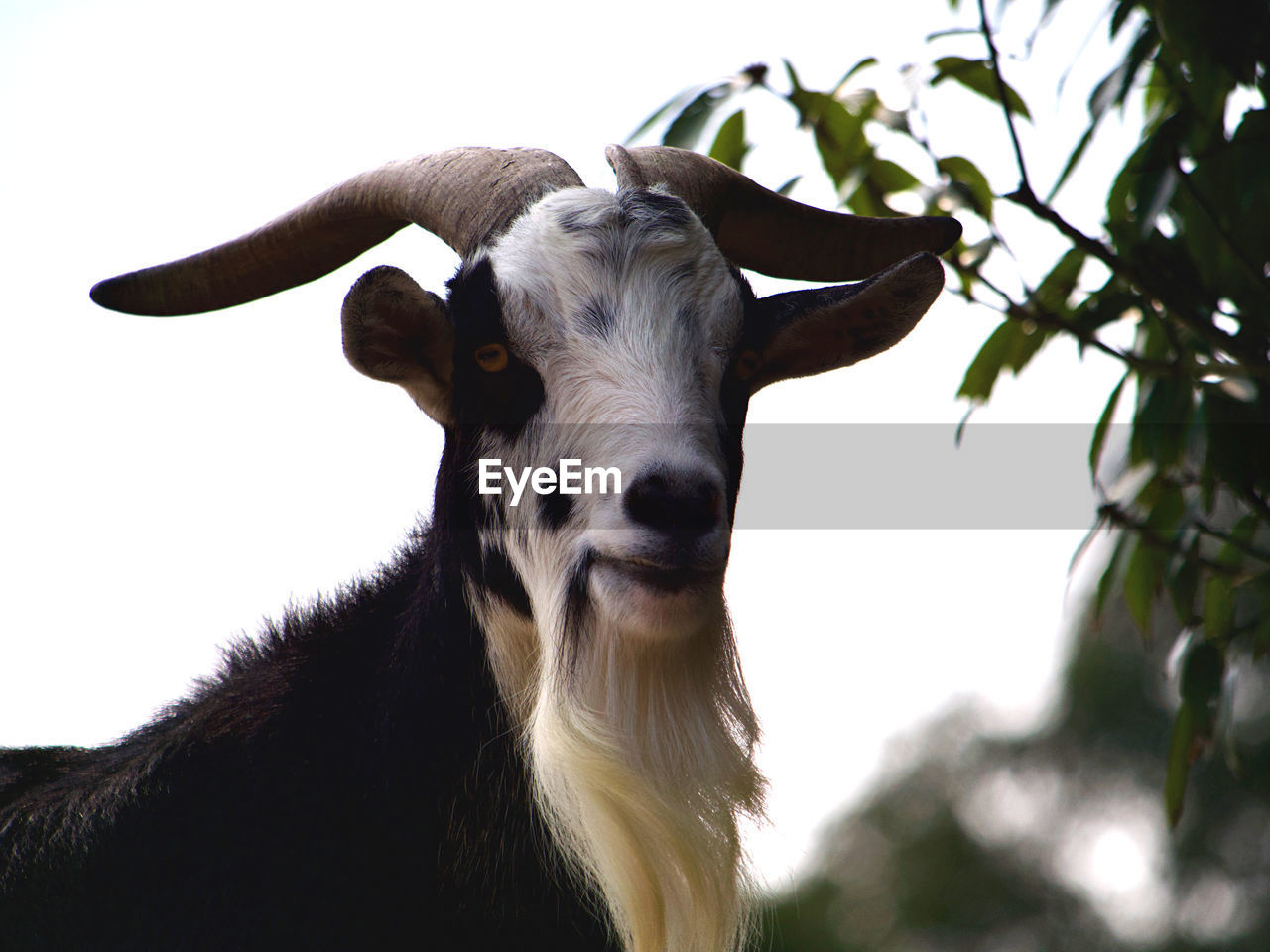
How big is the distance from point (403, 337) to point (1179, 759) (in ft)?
7.10

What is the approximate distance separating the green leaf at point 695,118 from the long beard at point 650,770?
45.6 inches

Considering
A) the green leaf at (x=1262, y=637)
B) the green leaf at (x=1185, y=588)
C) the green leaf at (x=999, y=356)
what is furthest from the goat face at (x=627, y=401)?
the green leaf at (x=1262, y=637)

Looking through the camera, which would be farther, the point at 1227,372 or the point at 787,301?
the point at 787,301

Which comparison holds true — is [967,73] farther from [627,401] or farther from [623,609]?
[623,609]

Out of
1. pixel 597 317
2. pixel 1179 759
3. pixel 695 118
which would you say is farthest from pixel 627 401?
pixel 1179 759

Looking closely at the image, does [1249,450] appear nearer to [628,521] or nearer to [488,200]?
[628,521]

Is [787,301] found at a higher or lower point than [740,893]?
higher

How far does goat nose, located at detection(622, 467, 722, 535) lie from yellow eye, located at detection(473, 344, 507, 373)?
2.08 ft

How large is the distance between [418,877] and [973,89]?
242 cm

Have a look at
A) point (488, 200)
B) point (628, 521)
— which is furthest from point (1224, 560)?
point (488, 200)

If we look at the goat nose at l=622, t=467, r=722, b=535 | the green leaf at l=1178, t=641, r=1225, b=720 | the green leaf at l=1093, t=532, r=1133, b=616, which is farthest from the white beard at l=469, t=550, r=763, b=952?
the green leaf at l=1178, t=641, r=1225, b=720

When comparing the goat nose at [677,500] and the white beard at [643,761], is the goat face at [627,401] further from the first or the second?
the white beard at [643,761]

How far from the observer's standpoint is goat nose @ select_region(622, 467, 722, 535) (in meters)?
2.76

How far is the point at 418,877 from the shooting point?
3264mm
